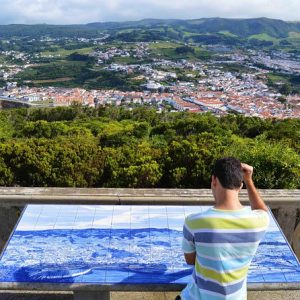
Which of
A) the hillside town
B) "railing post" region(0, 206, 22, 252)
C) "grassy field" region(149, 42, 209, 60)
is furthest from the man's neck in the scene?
"grassy field" region(149, 42, 209, 60)

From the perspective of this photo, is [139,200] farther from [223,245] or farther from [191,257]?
[223,245]

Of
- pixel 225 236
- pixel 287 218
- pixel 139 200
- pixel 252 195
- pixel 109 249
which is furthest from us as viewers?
pixel 287 218

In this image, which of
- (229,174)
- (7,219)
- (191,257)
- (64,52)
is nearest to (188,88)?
Result: (64,52)

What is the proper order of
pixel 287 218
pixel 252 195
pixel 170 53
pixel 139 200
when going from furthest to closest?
pixel 170 53 < pixel 287 218 < pixel 139 200 < pixel 252 195

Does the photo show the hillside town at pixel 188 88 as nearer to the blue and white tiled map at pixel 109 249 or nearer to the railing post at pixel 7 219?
the railing post at pixel 7 219

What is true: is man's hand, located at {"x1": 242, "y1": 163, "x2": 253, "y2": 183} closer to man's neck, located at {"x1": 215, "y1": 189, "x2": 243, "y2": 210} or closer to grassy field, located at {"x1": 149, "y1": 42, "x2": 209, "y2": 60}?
man's neck, located at {"x1": 215, "y1": 189, "x2": 243, "y2": 210}

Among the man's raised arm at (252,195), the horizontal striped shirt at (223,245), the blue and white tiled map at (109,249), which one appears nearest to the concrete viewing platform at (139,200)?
the blue and white tiled map at (109,249)

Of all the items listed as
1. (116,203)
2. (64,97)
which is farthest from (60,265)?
(64,97)

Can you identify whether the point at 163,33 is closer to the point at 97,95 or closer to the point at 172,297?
the point at 97,95
